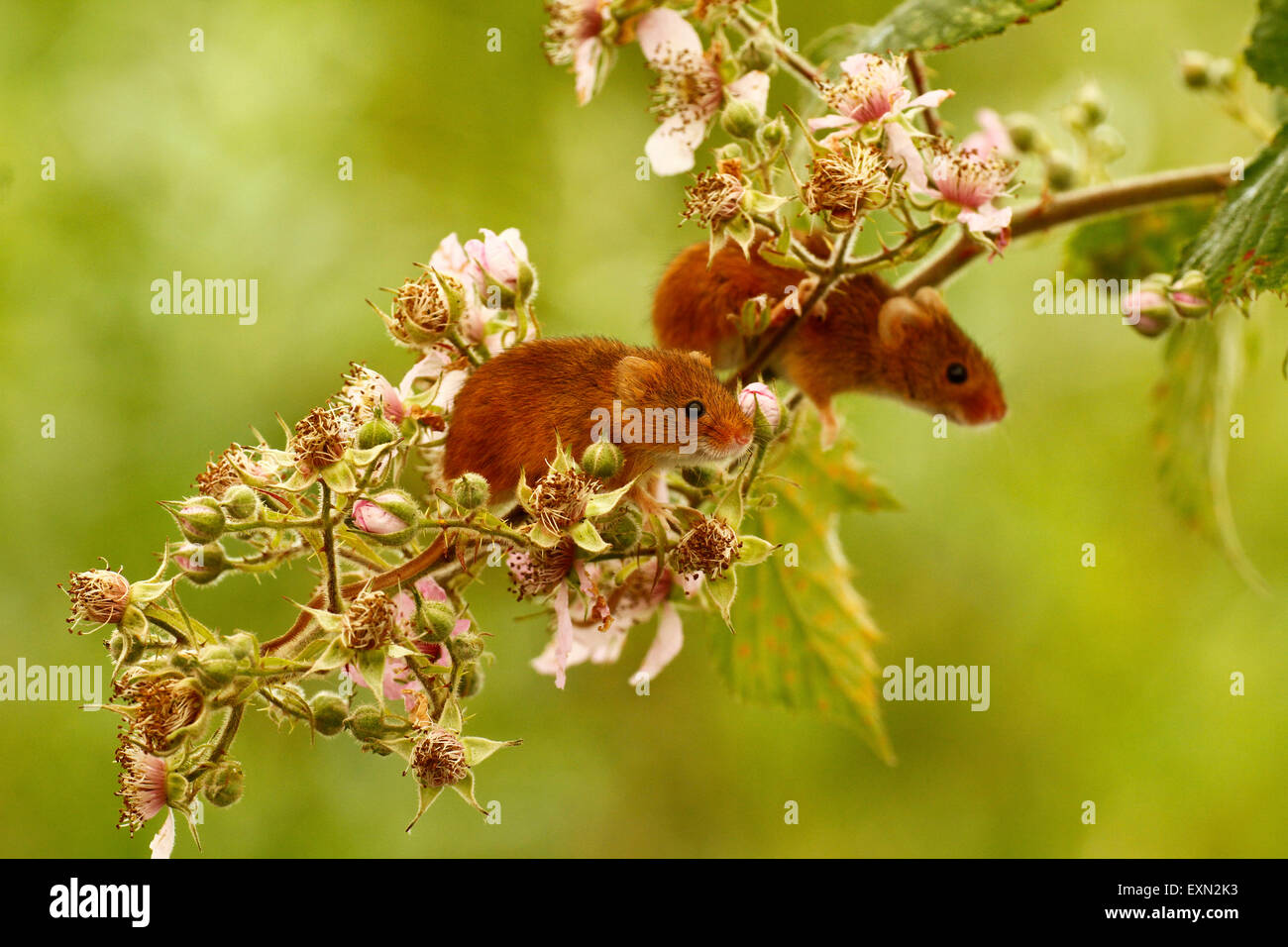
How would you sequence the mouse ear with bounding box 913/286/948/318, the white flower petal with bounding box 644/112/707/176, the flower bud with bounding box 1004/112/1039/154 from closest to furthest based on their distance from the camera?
the white flower petal with bounding box 644/112/707/176, the mouse ear with bounding box 913/286/948/318, the flower bud with bounding box 1004/112/1039/154

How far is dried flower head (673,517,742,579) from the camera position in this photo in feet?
3.79

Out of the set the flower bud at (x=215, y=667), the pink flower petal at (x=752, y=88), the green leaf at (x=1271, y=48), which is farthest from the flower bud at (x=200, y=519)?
the green leaf at (x=1271, y=48)

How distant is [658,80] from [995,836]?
2.38m

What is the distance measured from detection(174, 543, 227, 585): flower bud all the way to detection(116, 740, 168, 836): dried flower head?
0.17 meters

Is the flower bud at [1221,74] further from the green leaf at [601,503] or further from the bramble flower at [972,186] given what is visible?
the green leaf at [601,503]

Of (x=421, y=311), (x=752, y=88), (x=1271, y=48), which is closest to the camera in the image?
(x=421, y=311)

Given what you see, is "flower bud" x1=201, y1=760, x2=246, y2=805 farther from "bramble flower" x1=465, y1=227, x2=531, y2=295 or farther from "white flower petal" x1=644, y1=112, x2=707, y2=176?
"white flower petal" x1=644, y1=112, x2=707, y2=176

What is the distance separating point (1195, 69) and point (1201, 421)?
1.98 feet

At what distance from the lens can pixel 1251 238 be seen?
1.35m

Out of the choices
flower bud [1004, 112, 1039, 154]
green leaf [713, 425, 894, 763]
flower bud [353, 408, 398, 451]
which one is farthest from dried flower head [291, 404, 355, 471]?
flower bud [1004, 112, 1039, 154]

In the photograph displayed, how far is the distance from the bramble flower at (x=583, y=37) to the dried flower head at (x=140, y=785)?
3.07 ft

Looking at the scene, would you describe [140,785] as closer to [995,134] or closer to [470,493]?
[470,493]

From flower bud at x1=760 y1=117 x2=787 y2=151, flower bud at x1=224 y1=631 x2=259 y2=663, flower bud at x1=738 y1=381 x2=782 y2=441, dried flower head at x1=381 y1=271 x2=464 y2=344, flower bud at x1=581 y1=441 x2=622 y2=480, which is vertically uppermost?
flower bud at x1=760 y1=117 x2=787 y2=151

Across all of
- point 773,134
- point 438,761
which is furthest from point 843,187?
point 438,761
